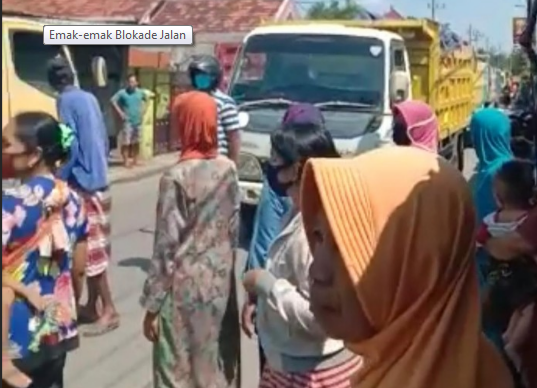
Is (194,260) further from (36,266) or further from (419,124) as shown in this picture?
(419,124)

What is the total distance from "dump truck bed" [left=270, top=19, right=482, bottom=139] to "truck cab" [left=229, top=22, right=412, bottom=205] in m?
1.16

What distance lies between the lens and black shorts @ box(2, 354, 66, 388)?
446 cm

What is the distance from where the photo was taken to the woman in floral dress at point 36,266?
14.0 feet

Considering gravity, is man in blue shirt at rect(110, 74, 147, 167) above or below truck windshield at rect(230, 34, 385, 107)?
below

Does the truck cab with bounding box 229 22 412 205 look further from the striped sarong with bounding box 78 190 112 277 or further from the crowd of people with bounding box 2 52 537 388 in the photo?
the crowd of people with bounding box 2 52 537 388

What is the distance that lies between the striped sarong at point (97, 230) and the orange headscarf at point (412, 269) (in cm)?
552

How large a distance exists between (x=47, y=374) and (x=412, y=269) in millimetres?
2776

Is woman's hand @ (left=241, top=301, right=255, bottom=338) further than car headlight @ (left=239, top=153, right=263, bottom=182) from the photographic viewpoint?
No

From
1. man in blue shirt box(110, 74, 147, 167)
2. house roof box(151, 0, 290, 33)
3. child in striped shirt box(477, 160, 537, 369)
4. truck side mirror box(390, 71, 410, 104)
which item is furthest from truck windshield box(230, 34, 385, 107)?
house roof box(151, 0, 290, 33)

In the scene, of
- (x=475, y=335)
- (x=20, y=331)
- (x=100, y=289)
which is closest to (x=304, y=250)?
Result: (x=20, y=331)

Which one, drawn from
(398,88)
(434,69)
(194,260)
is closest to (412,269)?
(194,260)

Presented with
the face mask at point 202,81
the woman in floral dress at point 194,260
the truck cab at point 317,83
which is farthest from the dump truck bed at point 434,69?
the woman in floral dress at point 194,260

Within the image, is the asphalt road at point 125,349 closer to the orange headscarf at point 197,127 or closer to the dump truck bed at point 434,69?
the orange headscarf at point 197,127

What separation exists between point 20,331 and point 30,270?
0.24 m
